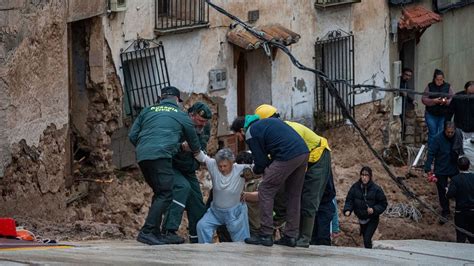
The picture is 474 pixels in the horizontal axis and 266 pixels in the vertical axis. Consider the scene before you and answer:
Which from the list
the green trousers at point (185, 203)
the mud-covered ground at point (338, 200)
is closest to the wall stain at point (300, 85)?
the mud-covered ground at point (338, 200)

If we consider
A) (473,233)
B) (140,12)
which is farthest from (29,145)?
(473,233)

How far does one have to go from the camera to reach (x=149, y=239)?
1467 centimetres

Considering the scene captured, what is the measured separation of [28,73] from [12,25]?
61 centimetres

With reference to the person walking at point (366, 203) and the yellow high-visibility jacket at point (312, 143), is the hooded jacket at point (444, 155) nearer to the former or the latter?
the person walking at point (366, 203)

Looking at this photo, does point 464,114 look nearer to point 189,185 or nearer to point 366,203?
point 366,203

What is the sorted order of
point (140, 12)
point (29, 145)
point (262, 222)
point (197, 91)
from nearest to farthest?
point (262, 222) < point (29, 145) < point (140, 12) < point (197, 91)

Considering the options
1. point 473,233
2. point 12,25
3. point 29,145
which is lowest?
point 473,233

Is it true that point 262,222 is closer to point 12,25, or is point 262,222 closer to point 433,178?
point 12,25

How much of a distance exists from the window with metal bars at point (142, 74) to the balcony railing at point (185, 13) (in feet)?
2.16

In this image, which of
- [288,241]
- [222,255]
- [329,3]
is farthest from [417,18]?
[222,255]

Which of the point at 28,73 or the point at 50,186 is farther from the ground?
the point at 28,73

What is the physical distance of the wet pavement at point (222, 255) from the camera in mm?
12523

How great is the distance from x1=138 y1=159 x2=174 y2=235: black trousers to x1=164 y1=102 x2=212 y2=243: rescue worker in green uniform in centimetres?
58

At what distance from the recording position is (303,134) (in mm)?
15461
